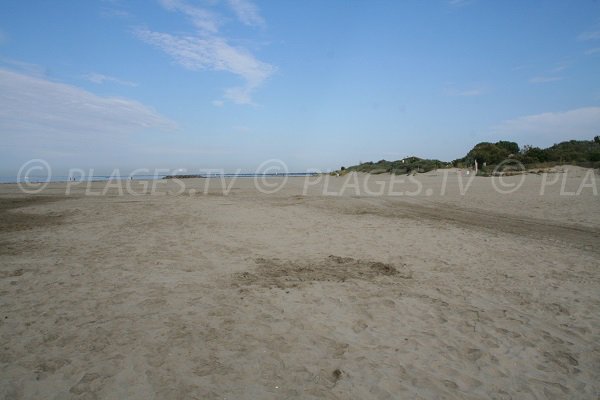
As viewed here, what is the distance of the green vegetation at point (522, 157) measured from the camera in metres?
29.8

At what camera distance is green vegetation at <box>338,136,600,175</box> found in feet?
97.8

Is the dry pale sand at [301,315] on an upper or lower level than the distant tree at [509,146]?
lower

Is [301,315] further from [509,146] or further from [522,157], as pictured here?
[509,146]

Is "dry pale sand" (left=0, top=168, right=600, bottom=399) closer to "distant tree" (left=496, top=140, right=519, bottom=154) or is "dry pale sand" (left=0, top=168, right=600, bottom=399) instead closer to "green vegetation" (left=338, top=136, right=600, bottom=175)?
"green vegetation" (left=338, top=136, right=600, bottom=175)

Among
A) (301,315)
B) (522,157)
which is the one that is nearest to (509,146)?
(522,157)

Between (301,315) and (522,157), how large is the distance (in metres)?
37.5

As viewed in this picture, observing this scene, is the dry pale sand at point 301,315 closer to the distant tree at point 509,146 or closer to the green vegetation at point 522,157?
the green vegetation at point 522,157

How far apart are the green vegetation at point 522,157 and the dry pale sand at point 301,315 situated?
1011 inches

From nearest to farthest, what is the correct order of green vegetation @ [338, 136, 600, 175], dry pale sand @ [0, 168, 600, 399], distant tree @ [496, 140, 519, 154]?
dry pale sand @ [0, 168, 600, 399] < green vegetation @ [338, 136, 600, 175] < distant tree @ [496, 140, 519, 154]

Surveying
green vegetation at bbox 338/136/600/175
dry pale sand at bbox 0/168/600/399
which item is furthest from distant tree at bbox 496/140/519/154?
dry pale sand at bbox 0/168/600/399

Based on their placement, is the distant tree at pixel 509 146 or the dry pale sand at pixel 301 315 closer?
the dry pale sand at pixel 301 315

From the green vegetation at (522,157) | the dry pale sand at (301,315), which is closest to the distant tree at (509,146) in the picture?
the green vegetation at (522,157)

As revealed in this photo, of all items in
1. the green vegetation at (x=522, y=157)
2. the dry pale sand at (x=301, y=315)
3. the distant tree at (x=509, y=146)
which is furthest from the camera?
the distant tree at (x=509, y=146)

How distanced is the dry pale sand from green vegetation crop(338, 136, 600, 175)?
25.7 metres
